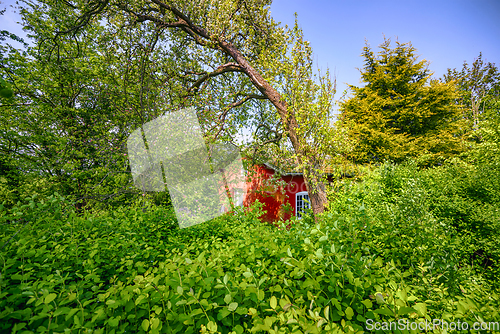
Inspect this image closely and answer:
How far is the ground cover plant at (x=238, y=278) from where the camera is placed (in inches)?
43.2

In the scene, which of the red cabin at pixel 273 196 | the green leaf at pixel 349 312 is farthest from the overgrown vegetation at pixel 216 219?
the red cabin at pixel 273 196

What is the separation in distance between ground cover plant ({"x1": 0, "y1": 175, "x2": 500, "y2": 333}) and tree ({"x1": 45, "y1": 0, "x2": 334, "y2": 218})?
2847 mm

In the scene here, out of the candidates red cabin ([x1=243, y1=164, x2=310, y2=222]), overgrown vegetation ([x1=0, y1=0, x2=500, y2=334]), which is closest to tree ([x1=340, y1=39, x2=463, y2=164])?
overgrown vegetation ([x1=0, y1=0, x2=500, y2=334])

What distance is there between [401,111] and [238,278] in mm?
19456

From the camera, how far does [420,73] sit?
16812mm

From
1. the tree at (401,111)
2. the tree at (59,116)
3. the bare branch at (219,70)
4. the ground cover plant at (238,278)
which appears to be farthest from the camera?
the tree at (401,111)

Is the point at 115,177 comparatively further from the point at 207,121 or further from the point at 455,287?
the point at 455,287

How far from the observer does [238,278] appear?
163 cm

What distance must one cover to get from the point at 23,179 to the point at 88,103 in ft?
15.9

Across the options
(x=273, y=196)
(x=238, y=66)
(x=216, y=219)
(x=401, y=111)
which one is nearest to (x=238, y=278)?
(x=216, y=219)

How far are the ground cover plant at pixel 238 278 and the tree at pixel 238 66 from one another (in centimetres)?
A: 285

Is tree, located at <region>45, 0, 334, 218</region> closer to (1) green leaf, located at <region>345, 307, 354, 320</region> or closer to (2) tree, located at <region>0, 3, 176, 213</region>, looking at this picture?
(2) tree, located at <region>0, 3, 176, 213</region>

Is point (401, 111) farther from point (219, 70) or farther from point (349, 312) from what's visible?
point (349, 312)

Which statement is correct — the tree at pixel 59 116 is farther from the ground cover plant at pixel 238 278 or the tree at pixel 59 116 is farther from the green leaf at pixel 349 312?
the green leaf at pixel 349 312
